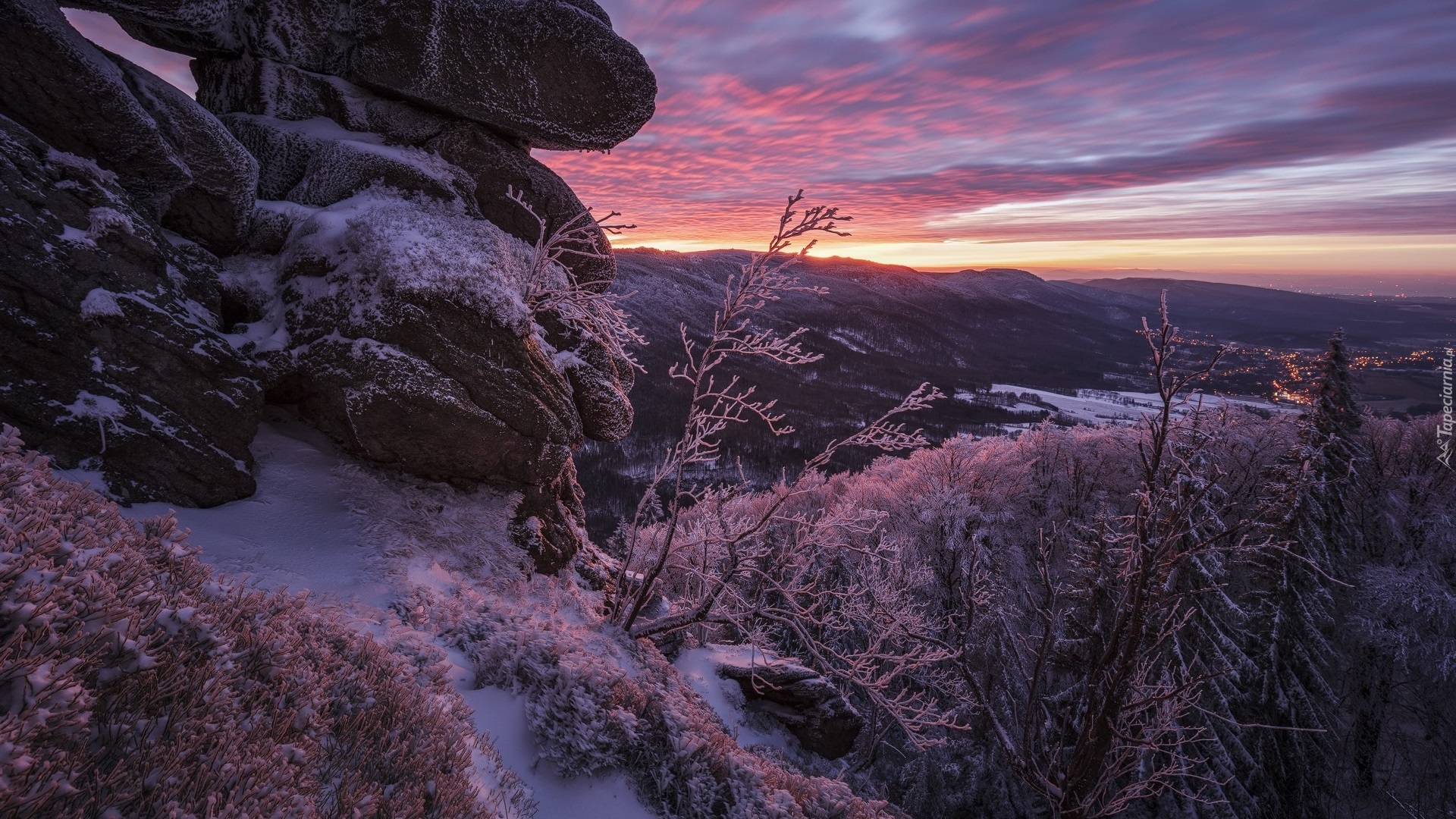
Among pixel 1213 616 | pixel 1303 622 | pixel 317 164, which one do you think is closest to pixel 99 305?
pixel 317 164

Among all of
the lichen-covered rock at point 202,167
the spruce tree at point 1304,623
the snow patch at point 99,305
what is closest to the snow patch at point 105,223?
the snow patch at point 99,305

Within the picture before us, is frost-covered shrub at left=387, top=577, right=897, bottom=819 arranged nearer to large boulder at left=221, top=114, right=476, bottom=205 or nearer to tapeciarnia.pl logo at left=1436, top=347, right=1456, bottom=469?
large boulder at left=221, top=114, right=476, bottom=205

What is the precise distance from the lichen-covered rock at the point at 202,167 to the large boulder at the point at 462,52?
2.12m

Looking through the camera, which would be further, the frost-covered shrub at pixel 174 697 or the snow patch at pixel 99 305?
the snow patch at pixel 99 305

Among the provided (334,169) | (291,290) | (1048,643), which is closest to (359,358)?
(291,290)

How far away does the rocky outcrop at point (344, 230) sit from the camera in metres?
6.73

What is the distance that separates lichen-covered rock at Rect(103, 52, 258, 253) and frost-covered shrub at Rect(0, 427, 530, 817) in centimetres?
599

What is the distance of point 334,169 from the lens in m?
10.2

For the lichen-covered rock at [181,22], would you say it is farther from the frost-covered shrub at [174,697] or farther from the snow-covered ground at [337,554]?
the frost-covered shrub at [174,697]

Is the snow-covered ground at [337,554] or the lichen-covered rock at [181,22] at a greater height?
the lichen-covered rock at [181,22]

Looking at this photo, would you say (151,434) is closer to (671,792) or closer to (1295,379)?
(671,792)

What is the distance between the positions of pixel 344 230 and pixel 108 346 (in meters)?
3.47

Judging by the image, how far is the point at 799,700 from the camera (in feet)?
40.1

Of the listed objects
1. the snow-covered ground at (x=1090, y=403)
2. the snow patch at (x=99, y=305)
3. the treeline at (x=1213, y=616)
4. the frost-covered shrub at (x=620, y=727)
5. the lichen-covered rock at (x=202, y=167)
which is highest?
the lichen-covered rock at (x=202, y=167)
